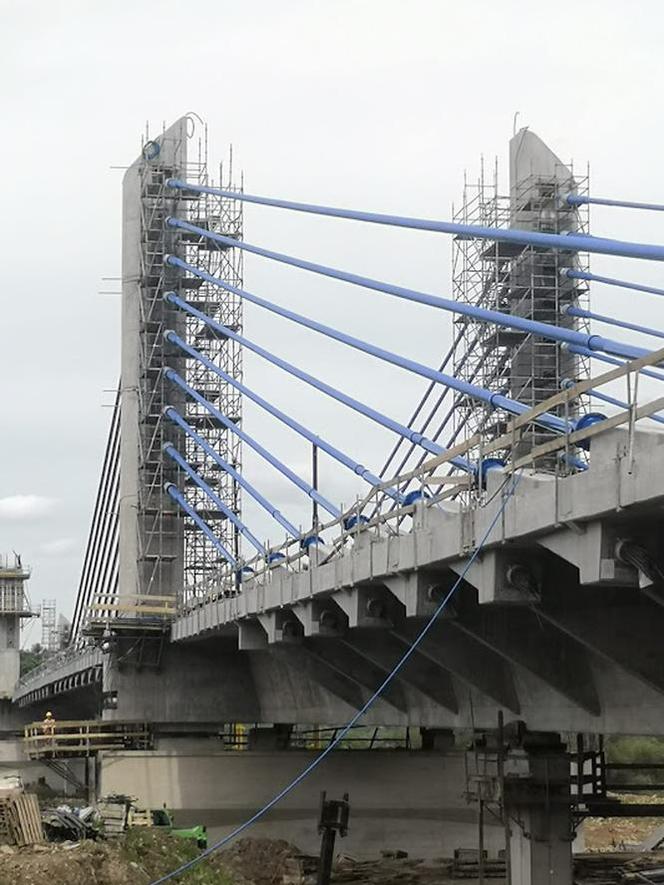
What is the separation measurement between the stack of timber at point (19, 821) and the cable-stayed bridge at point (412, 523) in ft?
19.1

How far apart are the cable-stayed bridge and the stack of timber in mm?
5813

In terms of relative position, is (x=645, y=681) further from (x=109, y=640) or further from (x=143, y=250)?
(x=143, y=250)

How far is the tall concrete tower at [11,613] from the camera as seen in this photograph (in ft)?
333

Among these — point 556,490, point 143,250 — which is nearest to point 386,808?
point 143,250

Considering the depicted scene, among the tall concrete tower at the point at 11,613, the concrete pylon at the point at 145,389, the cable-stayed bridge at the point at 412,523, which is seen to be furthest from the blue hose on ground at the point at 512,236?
the tall concrete tower at the point at 11,613

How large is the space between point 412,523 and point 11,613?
3321 inches

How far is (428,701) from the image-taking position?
29.8 metres

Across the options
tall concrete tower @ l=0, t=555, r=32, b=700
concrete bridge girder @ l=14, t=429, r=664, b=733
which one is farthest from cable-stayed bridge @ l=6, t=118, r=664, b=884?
tall concrete tower @ l=0, t=555, r=32, b=700

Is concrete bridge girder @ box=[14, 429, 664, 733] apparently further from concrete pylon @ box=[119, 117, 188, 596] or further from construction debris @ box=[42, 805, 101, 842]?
concrete pylon @ box=[119, 117, 188, 596]

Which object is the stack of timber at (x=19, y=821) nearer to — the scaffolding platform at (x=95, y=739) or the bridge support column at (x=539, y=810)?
the bridge support column at (x=539, y=810)

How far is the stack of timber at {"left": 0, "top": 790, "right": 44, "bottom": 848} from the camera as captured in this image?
3131 cm

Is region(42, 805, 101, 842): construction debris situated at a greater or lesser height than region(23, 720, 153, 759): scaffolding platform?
lesser

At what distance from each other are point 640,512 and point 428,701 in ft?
47.9

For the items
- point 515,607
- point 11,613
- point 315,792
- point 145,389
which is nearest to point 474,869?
point 315,792
